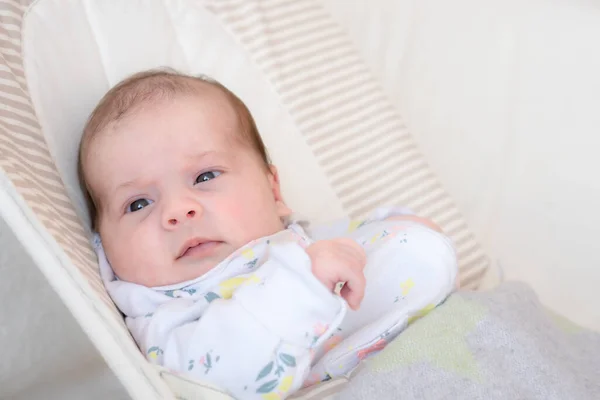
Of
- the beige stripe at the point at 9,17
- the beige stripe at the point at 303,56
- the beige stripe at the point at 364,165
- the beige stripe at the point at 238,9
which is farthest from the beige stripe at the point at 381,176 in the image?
the beige stripe at the point at 9,17

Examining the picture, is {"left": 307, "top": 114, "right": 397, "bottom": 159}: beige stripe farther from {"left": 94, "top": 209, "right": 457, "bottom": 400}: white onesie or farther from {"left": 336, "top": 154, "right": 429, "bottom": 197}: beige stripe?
{"left": 94, "top": 209, "right": 457, "bottom": 400}: white onesie

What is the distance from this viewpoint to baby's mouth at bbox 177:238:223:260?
899 millimetres

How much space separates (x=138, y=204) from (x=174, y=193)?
0.22 ft

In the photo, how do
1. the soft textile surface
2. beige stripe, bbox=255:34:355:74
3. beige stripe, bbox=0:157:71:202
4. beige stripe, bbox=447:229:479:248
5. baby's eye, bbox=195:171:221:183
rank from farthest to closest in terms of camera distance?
beige stripe, bbox=255:34:355:74, beige stripe, bbox=447:229:479:248, baby's eye, bbox=195:171:221:183, beige stripe, bbox=0:157:71:202, the soft textile surface

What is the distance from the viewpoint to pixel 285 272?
2.56 ft

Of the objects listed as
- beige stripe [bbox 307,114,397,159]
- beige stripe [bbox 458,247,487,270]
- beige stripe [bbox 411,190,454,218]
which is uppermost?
beige stripe [bbox 307,114,397,159]

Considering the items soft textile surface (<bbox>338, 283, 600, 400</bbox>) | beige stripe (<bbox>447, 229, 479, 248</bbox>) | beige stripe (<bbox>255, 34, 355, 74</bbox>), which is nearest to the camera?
soft textile surface (<bbox>338, 283, 600, 400</bbox>)

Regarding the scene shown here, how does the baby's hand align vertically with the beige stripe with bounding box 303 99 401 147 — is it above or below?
above

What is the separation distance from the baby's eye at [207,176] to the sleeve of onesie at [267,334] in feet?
0.73

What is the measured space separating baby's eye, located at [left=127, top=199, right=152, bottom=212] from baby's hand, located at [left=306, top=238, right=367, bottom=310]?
0.88 ft

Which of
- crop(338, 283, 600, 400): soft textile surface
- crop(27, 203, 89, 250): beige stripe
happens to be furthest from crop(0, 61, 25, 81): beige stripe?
crop(338, 283, 600, 400): soft textile surface

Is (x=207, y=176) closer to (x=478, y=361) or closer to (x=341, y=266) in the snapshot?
(x=341, y=266)

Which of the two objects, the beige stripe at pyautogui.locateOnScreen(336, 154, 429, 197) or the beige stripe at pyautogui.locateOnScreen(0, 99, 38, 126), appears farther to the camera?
the beige stripe at pyautogui.locateOnScreen(336, 154, 429, 197)

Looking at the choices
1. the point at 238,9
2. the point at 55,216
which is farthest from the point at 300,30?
the point at 55,216
